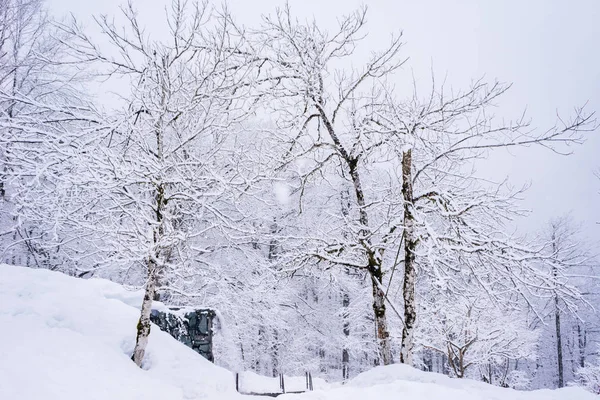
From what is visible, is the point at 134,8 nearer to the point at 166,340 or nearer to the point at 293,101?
the point at 293,101

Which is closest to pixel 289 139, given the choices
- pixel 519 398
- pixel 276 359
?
pixel 519 398

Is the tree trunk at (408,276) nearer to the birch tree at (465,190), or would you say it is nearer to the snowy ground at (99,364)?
the birch tree at (465,190)

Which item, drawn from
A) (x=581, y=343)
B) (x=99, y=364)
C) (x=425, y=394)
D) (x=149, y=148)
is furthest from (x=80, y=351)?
(x=581, y=343)

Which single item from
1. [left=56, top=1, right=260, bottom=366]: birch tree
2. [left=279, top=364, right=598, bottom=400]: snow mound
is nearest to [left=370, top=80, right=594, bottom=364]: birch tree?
[left=279, top=364, right=598, bottom=400]: snow mound

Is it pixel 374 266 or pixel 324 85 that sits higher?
pixel 324 85

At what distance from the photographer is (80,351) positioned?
4.89 metres

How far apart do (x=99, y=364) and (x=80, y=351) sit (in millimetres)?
344

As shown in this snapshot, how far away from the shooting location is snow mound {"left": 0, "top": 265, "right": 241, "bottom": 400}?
3953mm

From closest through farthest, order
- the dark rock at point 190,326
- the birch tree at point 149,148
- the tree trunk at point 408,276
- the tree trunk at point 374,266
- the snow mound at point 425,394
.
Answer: the snow mound at point 425,394 < the birch tree at point 149,148 < the tree trunk at point 408,276 < the tree trunk at point 374,266 < the dark rock at point 190,326

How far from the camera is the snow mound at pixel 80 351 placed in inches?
156

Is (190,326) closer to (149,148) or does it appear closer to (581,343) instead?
(149,148)

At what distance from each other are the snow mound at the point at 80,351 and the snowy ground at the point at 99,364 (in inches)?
0.4

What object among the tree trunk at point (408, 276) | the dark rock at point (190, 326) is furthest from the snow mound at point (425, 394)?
the dark rock at point (190, 326)

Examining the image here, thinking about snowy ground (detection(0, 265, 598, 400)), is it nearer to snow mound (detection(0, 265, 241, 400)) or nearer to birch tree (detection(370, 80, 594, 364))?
snow mound (detection(0, 265, 241, 400))
